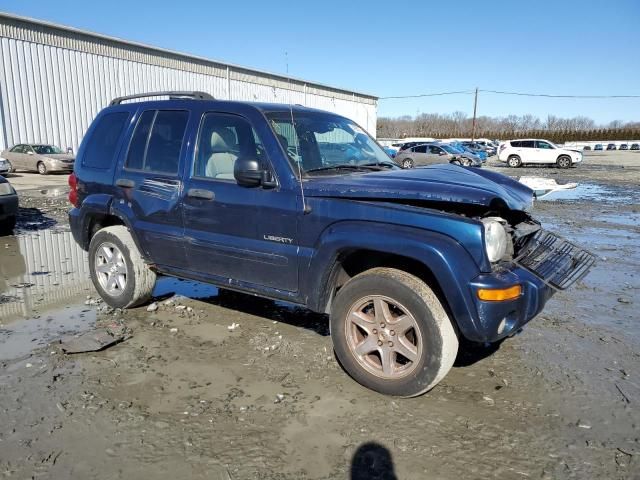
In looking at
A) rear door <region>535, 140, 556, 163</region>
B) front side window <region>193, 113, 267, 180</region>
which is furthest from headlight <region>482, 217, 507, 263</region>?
rear door <region>535, 140, 556, 163</region>

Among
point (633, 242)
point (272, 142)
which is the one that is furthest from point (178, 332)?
point (633, 242)

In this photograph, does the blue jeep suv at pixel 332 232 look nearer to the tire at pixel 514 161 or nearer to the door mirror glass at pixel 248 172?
the door mirror glass at pixel 248 172

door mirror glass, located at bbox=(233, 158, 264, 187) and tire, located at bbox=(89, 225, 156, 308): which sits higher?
door mirror glass, located at bbox=(233, 158, 264, 187)

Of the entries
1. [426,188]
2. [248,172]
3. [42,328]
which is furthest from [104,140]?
[426,188]

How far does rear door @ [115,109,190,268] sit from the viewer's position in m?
4.43

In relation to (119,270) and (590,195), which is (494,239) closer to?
(119,270)

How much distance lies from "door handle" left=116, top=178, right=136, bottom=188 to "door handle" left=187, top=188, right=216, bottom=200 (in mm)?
806

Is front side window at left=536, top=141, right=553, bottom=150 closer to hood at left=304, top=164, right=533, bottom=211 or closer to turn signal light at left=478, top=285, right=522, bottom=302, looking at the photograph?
hood at left=304, top=164, right=533, bottom=211

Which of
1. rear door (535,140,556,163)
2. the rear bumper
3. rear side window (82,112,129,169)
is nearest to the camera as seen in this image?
rear side window (82,112,129,169)

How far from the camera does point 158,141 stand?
4652 mm

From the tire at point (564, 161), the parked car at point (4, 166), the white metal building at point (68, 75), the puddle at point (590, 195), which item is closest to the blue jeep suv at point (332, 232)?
the puddle at point (590, 195)

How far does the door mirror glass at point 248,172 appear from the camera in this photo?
3.68m

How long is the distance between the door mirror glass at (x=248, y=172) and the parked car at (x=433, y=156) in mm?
25727

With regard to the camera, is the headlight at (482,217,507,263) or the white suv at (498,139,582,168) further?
the white suv at (498,139,582,168)
